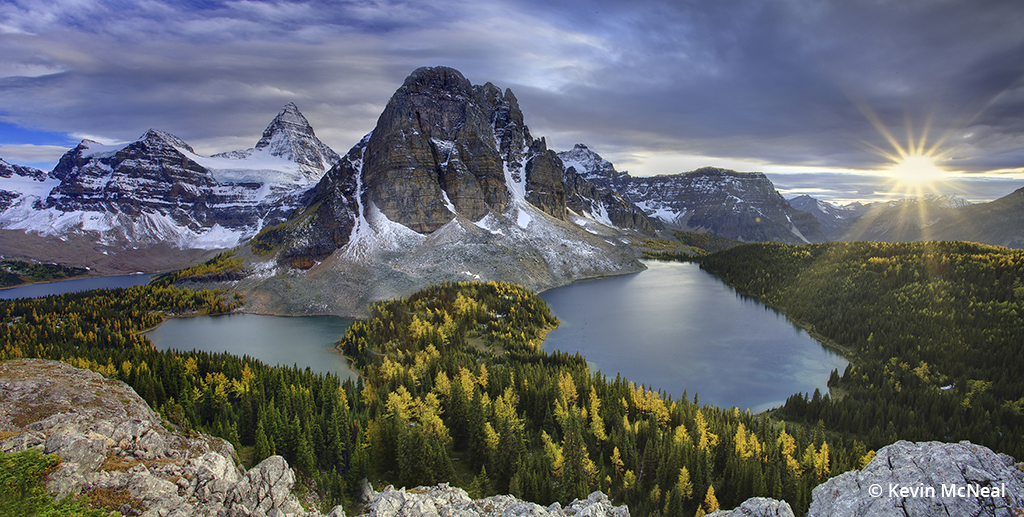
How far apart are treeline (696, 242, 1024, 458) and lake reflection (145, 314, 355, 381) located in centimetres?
6231

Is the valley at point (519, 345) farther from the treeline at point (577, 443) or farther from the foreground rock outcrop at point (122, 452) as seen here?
the foreground rock outcrop at point (122, 452)

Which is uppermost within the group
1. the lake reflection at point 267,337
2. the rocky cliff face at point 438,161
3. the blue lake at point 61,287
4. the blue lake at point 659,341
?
the rocky cliff face at point 438,161

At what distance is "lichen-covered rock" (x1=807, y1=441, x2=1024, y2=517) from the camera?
16.2m

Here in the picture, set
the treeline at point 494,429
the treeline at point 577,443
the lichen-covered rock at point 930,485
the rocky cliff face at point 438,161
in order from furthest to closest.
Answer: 1. the rocky cliff face at point 438,161
2. the treeline at point 494,429
3. the treeline at point 577,443
4. the lichen-covered rock at point 930,485

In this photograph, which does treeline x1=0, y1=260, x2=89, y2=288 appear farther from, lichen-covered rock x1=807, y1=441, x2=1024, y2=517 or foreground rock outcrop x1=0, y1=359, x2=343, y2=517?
lichen-covered rock x1=807, y1=441, x2=1024, y2=517

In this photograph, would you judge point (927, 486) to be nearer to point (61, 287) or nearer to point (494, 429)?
point (494, 429)

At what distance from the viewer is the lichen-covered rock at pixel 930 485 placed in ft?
53.3

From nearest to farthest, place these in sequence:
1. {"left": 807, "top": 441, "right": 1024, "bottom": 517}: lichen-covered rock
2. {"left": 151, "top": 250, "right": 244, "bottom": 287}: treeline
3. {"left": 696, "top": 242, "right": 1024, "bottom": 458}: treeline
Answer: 1. {"left": 807, "top": 441, "right": 1024, "bottom": 517}: lichen-covered rock
2. {"left": 696, "top": 242, "right": 1024, "bottom": 458}: treeline
3. {"left": 151, "top": 250, "right": 244, "bottom": 287}: treeline

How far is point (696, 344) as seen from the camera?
70.7 metres

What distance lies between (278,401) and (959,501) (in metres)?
49.3

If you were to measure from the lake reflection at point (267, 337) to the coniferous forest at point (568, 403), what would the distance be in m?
4.67

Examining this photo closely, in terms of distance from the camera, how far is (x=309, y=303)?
102m

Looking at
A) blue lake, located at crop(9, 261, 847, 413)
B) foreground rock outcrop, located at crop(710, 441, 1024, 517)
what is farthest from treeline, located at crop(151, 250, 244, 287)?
foreground rock outcrop, located at crop(710, 441, 1024, 517)

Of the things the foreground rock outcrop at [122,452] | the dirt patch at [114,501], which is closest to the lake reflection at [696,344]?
the foreground rock outcrop at [122,452]
